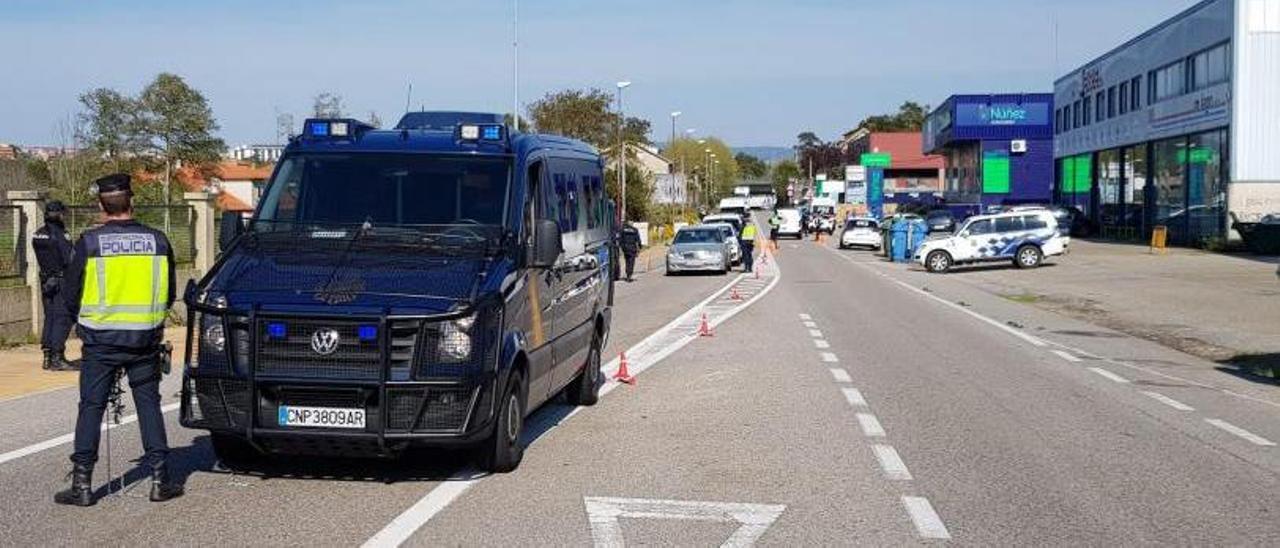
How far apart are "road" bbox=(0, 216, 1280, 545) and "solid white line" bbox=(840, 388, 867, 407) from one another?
0.03 meters

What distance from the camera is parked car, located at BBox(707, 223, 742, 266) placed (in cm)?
4172

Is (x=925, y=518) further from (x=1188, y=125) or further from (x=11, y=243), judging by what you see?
(x=1188, y=125)

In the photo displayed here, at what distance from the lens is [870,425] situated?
35.4 ft

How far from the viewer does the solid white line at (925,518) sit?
23.2ft

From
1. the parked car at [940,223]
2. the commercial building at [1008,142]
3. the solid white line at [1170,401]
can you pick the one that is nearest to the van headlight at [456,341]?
the solid white line at [1170,401]

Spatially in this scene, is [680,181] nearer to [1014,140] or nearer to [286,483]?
[1014,140]

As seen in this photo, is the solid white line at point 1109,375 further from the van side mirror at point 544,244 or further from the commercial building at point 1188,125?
the commercial building at point 1188,125

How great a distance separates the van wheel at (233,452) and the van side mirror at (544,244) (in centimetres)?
217

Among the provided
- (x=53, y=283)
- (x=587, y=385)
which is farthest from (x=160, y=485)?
(x=53, y=283)

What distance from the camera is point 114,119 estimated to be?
175ft

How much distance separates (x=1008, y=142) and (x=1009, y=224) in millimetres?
50479

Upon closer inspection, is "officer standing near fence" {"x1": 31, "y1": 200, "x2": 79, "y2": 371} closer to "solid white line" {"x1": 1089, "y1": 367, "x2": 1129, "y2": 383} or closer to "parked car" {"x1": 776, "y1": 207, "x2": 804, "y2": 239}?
"solid white line" {"x1": 1089, "y1": 367, "x2": 1129, "y2": 383}

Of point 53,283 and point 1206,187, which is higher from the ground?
point 1206,187

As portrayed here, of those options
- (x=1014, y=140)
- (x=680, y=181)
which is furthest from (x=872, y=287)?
(x=1014, y=140)
